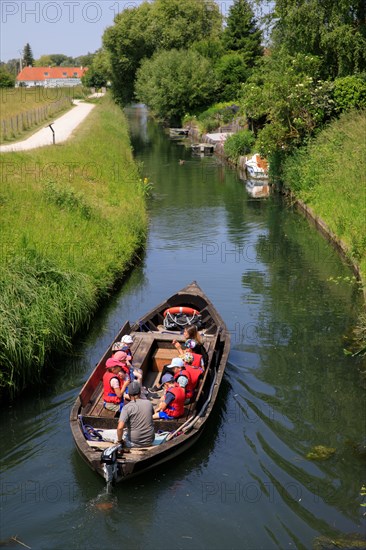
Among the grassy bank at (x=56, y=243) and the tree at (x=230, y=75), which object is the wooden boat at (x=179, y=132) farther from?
the grassy bank at (x=56, y=243)

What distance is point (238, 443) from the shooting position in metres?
11.0

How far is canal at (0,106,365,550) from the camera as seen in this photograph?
888cm

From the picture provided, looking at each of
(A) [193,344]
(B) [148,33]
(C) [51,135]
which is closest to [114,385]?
(A) [193,344]

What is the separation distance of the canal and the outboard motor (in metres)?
0.33

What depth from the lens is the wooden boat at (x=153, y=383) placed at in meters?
9.55

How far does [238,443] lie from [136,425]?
75.4 inches

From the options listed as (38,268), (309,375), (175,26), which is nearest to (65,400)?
(38,268)

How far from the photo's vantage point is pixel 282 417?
11.8m

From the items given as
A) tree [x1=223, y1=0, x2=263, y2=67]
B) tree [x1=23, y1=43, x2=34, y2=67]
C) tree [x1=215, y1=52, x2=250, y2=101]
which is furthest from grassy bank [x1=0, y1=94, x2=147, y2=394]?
tree [x1=23, y1=43, x2=34, y2=67]

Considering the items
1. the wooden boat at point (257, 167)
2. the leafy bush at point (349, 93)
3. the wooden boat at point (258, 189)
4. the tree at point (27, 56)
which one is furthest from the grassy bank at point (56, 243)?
the tree at point (27, 56)

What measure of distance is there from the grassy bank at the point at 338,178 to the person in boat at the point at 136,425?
1047 centimetres

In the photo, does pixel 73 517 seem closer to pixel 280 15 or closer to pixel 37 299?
pixel 37 299

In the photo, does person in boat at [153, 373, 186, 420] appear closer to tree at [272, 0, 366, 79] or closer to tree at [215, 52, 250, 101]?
tree at [272, 0, 366, 79]

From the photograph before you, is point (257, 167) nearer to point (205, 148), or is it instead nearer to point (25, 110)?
point (205, 148)
